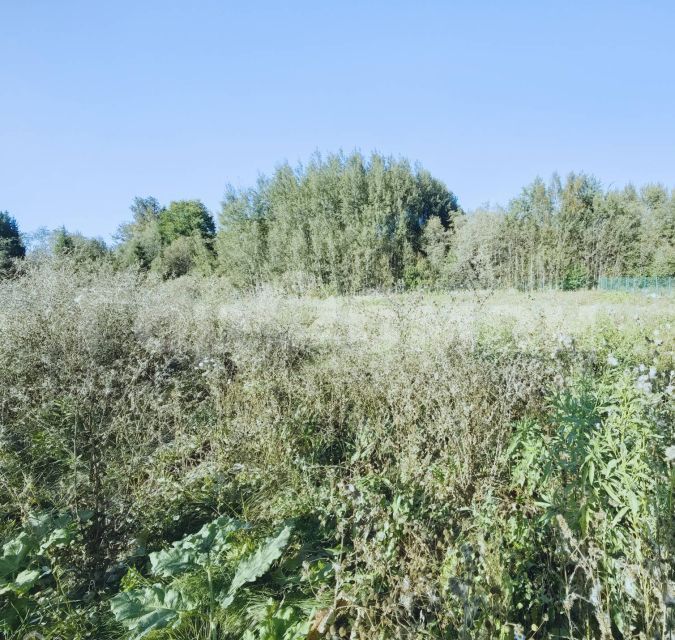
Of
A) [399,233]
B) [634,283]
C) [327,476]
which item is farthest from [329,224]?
[327,476]

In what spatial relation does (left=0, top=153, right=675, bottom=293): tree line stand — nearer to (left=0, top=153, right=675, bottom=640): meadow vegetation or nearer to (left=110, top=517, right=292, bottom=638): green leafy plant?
(left=0, top=153, right=675, bottom=640): meadow vegetation

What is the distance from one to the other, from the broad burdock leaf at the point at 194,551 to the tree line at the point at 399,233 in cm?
2102

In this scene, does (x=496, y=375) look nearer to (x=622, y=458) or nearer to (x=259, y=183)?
(x=622, y=458)

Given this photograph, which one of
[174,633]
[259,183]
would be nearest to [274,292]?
[174,633]

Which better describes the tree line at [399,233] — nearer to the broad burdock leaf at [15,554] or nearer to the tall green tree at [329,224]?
the tall green tree at [329,224]

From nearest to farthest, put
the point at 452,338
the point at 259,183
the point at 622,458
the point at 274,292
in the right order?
the point at 622,458 < the point at 452,338 < the point at 274,292 < the point at 259,183

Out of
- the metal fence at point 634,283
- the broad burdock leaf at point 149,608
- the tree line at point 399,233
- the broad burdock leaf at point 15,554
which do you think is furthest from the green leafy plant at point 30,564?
the metal fence at point 634,283

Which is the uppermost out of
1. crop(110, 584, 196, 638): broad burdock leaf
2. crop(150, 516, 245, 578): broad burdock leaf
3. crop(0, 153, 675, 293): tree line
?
crop(0, 153, 675, 293): tree line

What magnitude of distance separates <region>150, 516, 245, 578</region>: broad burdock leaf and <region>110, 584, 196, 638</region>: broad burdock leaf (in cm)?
10

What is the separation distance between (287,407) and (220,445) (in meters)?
0.73

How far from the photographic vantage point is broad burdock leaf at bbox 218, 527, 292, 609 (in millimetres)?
1905

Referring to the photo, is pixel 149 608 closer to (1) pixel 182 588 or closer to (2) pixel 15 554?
(1) pixel 182 588

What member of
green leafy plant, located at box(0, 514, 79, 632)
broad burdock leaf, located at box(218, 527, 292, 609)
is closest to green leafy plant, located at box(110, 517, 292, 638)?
broad burdock leaf, located at box(218, 527, 292, 609)

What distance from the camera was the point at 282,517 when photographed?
276 centimetres
